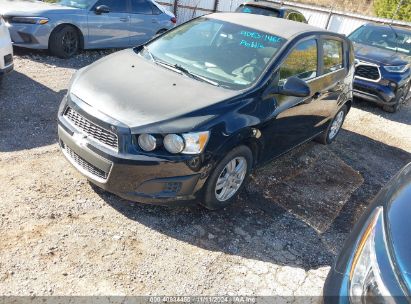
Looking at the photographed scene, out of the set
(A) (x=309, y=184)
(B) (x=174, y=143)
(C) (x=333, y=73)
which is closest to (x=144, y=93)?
(B) (x=174, y=143)

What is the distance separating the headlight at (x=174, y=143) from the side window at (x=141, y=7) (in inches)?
250

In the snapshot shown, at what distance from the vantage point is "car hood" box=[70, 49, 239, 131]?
3.23m

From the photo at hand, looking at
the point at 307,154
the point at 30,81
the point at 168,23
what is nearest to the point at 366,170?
the point at 307,154

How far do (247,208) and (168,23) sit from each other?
22.2 feet

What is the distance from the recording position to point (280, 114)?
13.3ft

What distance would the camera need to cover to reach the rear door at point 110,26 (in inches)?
310

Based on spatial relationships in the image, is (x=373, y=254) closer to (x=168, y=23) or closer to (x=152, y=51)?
(x=152, y=51)

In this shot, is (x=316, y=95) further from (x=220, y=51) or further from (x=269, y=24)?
(x=220, y=51)

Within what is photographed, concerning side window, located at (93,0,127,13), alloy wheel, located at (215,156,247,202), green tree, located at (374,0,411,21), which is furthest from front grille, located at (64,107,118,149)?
green tree, located at (374,0,411,21)

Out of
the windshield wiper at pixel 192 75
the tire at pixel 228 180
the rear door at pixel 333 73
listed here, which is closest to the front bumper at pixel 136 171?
the tire at pixel 228 180

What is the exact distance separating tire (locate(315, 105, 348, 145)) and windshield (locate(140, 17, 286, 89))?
2102 millimetres

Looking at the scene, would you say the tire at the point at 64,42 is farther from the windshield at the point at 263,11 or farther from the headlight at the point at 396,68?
the headlight at the point at 396,68

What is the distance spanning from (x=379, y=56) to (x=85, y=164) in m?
7.44

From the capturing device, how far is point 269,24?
14.8 feet
